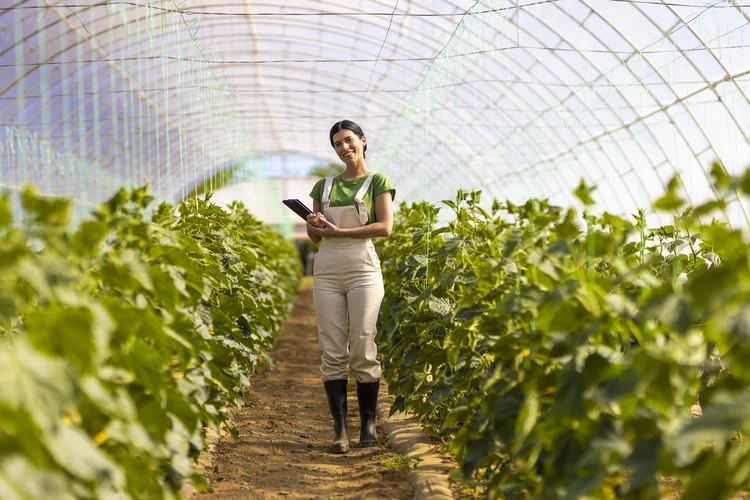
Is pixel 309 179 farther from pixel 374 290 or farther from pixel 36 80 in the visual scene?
pixel 374 290

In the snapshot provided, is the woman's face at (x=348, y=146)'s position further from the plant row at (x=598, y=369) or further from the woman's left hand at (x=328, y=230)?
the plant row at (x=598, y=369)

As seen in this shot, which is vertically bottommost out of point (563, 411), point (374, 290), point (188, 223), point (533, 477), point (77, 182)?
point (533, 477)

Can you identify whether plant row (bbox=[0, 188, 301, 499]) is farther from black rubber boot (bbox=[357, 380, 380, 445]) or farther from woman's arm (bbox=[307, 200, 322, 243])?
black rubber boot (bbox=[357, 380, 380, 445])

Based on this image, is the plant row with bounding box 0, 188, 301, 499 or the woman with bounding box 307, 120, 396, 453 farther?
the woman with bounding box 307, 120, 396, 453

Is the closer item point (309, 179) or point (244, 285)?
point (244, 285)

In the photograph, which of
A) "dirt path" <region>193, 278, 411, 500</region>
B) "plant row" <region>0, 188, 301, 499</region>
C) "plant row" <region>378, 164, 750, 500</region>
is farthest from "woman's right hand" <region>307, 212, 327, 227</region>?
"dirt path" <region>193, 278, 411, 500</region>

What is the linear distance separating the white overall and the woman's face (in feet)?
0.51

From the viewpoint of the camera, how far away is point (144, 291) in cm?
247

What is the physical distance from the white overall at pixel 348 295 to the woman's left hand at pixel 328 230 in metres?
0.09

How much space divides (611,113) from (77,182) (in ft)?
37.3

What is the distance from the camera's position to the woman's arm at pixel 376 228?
436 cm

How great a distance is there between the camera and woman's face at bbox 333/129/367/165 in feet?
14.6

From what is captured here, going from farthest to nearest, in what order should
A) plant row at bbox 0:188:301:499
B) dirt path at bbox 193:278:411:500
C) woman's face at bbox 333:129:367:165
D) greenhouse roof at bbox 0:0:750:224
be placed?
greenhouse roof at bbox 0:0:750:224
woman's face at bbox 333:129:367:165
dirt path at bbox 193:278:411:500
plant row at bbox 0:188:301:499

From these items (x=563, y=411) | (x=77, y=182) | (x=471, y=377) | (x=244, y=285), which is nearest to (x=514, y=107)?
(x=77, y=182)
